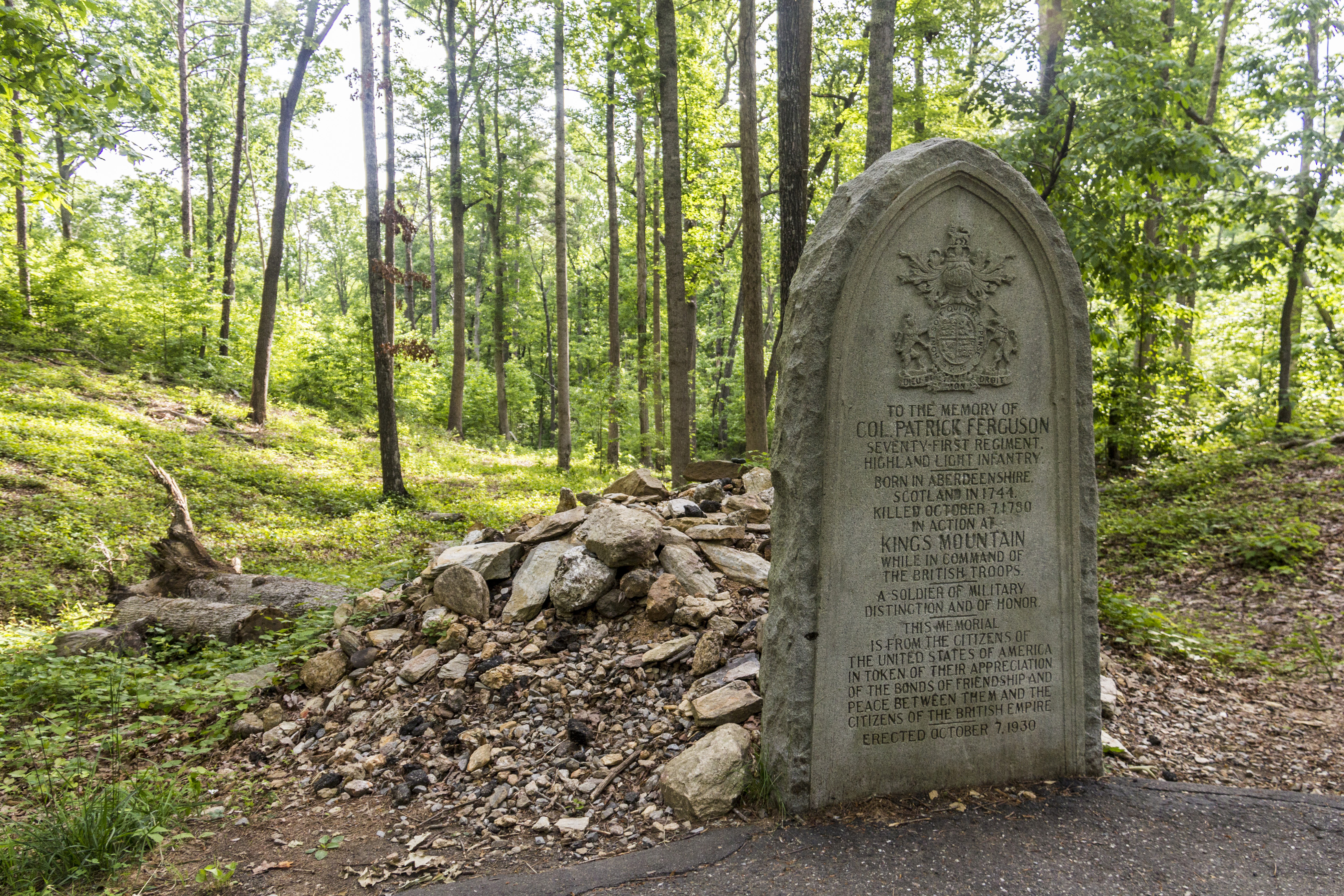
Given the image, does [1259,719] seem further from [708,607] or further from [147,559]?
[147,559]

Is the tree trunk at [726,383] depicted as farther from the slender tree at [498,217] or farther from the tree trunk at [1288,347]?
the tree trunk at [1288,347]

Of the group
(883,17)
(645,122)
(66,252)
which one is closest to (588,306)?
(645,122)

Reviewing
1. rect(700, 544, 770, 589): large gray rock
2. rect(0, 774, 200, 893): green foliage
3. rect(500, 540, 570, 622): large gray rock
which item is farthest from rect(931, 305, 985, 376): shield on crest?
rect(0, 774, 200, 893): green foliage

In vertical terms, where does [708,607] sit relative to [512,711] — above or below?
above

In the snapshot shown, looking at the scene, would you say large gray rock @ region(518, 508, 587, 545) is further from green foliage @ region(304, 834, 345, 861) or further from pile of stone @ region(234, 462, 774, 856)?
green foliage @ region(304, 834, 345, 861)

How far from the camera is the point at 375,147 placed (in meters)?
11.5

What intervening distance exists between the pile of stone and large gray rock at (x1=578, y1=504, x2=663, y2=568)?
0.01 metres

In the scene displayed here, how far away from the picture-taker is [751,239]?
972cm

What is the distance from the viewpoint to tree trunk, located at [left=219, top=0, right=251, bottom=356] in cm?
1677

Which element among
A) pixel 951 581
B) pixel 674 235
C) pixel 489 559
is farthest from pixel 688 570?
pixel 674 235

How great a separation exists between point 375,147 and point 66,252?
38.3 ft

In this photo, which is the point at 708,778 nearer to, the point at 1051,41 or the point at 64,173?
the point at 1051,41

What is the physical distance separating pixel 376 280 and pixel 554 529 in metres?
7.71

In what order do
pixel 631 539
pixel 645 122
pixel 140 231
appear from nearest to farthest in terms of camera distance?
pixel 631 539 < pixel 645 122 < pixel 140 231
